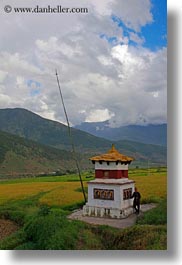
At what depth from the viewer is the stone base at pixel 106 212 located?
5.46 metres

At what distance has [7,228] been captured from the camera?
18.2ft

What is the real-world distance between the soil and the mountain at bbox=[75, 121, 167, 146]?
1561mm

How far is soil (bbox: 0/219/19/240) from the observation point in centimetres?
552

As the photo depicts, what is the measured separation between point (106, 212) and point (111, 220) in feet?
0.40

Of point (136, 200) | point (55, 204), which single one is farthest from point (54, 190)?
point (136, 200)

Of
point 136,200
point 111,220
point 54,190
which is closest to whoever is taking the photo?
point 111,220

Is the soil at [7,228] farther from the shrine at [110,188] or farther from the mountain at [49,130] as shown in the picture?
the mountain at [49,130]

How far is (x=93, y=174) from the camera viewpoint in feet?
18.5

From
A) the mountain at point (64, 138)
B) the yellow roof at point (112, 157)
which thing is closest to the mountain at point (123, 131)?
the mountain at point (64, 138)

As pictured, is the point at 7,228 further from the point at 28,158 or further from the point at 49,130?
the point at 49,130

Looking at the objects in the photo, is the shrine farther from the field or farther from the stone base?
the field

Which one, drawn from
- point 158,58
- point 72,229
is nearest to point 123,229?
point 72,229

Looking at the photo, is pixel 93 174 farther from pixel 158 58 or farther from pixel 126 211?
pixel 158 58

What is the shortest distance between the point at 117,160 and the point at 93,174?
383 mm
